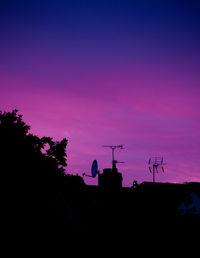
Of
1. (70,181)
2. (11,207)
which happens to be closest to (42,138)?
(70,181)

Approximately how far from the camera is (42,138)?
900 inches

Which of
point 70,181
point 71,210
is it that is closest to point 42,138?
point 70,181

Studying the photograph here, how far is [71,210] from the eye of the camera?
25.3 m

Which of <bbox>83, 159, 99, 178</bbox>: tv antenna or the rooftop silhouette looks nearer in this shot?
the rooftop silhouette

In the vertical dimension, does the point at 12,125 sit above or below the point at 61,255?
above

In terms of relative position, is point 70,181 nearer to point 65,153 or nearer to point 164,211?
point 65,153

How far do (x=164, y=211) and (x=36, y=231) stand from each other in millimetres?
8171

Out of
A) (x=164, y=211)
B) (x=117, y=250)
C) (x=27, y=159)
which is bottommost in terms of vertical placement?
(x=117, y=250)

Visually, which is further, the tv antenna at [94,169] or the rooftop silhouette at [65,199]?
the tv antenna at [94,169]

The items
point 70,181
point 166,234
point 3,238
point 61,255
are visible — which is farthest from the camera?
point 70,181

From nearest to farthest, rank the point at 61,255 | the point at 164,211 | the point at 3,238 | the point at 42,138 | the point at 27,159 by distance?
the point at 164,211 → the point at 61,255 → the point at 3,238 → the point at 27,159 → the point at 42,138

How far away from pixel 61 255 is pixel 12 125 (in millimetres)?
11955

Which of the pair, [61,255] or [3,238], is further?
[3,238]

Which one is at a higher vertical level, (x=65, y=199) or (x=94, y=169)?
(x=94, y=169)
